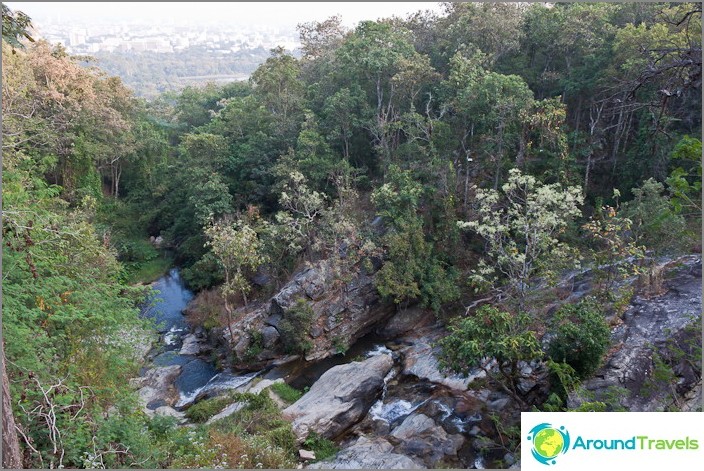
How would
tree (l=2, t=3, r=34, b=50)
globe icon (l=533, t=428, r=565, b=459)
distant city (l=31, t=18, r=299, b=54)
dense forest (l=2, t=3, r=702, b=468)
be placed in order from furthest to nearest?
distant city (l=31, t=18, r=299, b=54), dense forest (l=2, t=3, r=702, b=468), tree (l=2, t=3, r=34, b=50), globe icon (l=533, t=428, r=565, b=459)

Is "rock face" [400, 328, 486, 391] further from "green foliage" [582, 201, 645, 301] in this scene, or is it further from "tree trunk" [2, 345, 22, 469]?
"tree trunk" [2, 345, 22, 469]

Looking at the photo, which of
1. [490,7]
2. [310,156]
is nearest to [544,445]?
[310,156]

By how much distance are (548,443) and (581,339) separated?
462 cm

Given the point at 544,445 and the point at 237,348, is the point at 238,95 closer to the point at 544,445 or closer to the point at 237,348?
the point at 237,348

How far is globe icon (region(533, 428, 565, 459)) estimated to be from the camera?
20.4ft

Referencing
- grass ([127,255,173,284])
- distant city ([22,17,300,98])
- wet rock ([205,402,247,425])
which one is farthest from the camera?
distant city ([22,17,300,98])

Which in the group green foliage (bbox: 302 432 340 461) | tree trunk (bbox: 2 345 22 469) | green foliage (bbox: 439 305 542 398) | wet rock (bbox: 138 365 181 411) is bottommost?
wet rock (bbox: 138 365 181 411)

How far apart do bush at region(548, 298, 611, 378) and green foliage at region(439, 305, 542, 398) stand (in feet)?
2.28

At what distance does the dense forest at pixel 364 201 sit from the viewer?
8109 mm

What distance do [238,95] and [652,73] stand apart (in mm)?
32241

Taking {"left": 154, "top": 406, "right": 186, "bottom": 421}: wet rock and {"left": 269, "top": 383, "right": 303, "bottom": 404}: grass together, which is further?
{"left": 269, "top": 383, "right": 303, "bottom": 404}: grass

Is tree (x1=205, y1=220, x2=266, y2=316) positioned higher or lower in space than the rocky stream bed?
higher

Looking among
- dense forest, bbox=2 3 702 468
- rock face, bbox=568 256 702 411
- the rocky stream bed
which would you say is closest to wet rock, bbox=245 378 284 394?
the rocky stream bed

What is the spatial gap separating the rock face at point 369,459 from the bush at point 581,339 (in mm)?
3594
